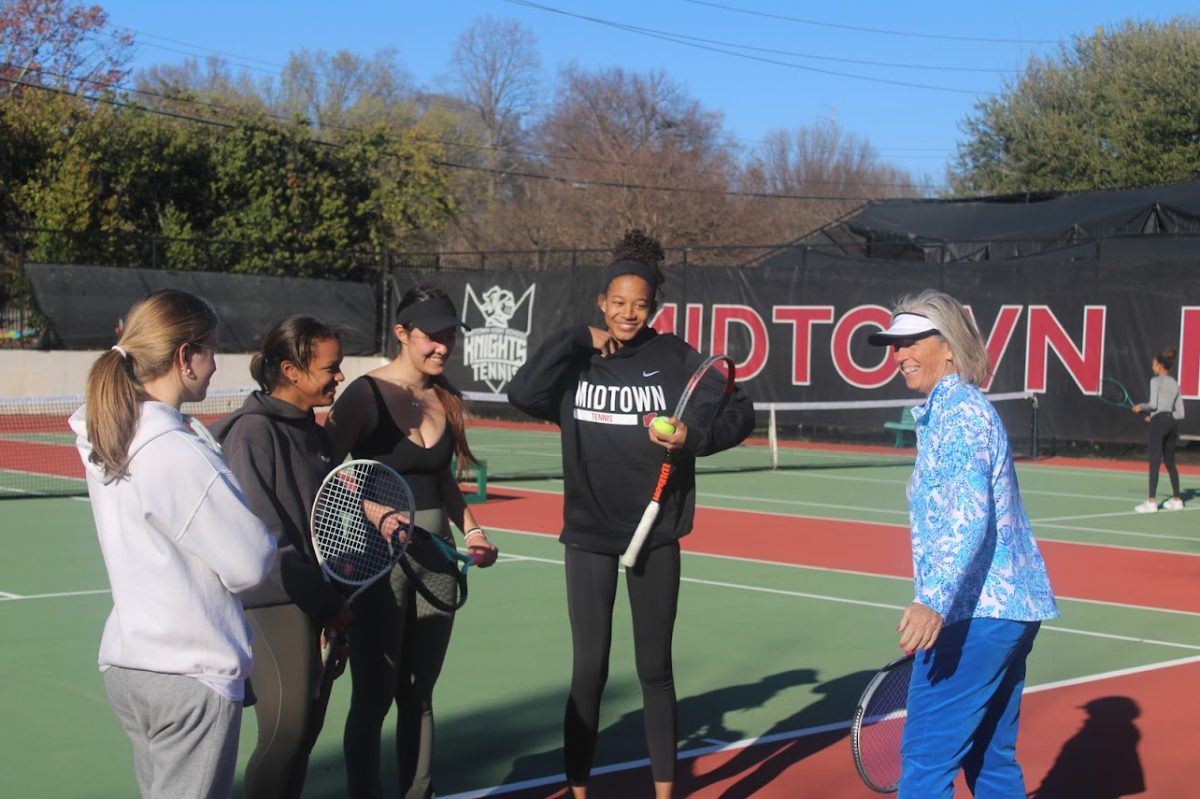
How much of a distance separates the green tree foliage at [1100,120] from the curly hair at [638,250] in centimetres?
3307

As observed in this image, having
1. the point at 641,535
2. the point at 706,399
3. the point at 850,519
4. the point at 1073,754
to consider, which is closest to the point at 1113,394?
the point at 850,519

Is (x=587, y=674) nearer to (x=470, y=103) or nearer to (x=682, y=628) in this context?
(x=682, y=628)

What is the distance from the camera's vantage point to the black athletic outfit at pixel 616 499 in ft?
15.5

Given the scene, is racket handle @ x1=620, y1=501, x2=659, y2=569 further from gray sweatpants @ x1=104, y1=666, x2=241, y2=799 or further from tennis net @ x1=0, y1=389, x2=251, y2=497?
tennis net @ x1=0, y1=389, x2=251, y2=497

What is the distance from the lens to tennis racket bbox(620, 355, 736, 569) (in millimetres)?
4613

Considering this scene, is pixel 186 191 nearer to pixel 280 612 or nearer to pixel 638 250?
pixel 638 250

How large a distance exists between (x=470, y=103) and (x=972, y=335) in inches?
2373

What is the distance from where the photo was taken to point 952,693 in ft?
13.1

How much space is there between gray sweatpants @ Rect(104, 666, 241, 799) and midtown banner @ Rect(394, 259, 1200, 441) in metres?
20.0

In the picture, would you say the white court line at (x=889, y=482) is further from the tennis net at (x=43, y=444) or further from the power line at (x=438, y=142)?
the power line at (x=438, y=142)

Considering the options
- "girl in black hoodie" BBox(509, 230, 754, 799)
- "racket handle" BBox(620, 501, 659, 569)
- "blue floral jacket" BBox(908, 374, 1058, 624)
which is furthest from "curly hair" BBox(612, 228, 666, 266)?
"blue floral jacket" BBox(908, 374, 1058, 624)

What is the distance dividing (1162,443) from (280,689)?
1380cm

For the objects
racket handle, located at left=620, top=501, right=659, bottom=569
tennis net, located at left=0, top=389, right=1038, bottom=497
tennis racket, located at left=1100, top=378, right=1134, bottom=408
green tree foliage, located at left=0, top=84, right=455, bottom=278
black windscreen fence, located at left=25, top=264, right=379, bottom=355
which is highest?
green tree foliage, located at left=0, top=84, right=455, bottom=278

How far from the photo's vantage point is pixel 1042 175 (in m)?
39.5
